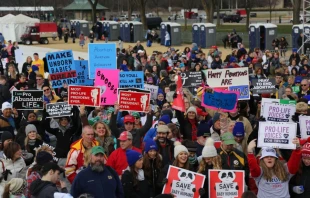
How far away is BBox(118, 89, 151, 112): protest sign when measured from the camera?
11953 millimetres

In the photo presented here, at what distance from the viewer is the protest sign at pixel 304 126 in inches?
393

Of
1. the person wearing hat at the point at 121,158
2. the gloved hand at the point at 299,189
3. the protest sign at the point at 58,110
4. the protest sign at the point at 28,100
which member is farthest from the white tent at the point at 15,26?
the gloved hand at the point at 299,189

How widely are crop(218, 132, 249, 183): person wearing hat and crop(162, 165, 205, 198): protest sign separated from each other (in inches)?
27.9

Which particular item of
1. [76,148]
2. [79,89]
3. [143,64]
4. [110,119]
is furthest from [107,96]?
[143,64]

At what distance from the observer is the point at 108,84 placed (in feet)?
45.2

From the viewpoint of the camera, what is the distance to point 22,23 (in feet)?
169

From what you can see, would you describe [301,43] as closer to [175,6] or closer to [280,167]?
[280,167]

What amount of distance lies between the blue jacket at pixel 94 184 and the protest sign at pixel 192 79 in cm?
955

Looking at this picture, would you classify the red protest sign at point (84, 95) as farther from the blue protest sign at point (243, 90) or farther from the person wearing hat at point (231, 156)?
the person wearing hat at point (231, 156)

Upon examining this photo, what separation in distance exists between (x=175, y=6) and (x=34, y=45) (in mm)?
61062

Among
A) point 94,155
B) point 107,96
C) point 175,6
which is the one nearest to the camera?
point 94,155

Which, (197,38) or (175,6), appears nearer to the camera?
(197,38)

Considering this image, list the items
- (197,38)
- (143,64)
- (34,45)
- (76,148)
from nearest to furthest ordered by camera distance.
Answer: (76,148), (143,64), (197,38), (34,45)

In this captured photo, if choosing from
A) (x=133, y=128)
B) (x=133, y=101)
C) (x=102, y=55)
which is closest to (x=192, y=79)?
(x=102, y=55)
